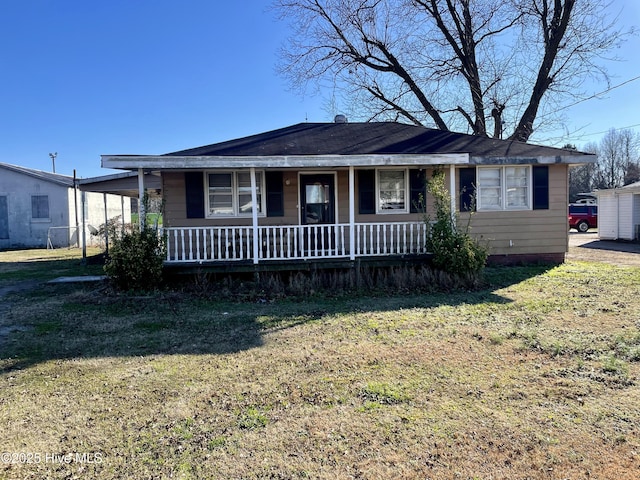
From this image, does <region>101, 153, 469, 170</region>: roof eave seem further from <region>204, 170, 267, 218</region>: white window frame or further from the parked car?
the parked car

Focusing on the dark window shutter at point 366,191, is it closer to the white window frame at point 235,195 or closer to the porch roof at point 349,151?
the porch roof at point 349,151

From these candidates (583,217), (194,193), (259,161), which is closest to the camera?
(259,161)

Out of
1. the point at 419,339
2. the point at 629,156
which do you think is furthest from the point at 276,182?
the point at 629,156

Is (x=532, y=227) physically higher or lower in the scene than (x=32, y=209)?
lower

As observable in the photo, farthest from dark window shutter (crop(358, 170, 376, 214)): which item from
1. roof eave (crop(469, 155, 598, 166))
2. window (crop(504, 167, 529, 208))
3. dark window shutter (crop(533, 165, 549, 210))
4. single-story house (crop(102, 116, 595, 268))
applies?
dark window shutter (crop(533, 165, 549, 210))

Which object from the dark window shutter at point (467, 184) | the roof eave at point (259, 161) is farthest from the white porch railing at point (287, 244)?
the dark window shutter at point (467, 184)

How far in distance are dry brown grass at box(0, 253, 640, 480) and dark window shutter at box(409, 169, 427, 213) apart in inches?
168

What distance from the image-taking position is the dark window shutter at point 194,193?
951 centimetres

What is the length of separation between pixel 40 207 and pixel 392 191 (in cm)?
1844

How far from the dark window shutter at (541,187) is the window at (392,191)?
3.55m

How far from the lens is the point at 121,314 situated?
6398 mm

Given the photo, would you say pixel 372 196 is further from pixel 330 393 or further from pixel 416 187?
pixel 330 393

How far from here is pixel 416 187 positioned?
1013cm

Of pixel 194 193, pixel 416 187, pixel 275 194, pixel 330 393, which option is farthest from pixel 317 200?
pixel 330 393
